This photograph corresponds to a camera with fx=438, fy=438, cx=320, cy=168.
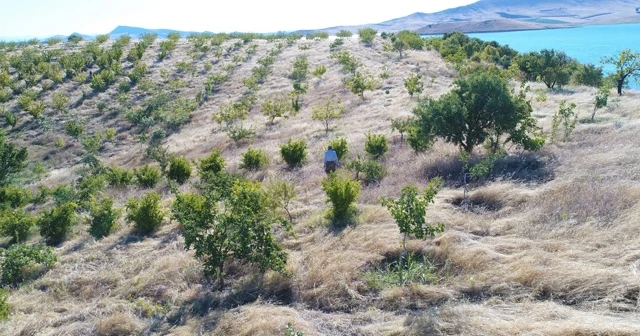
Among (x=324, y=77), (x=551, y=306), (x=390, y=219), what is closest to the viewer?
(x=551, y=306)

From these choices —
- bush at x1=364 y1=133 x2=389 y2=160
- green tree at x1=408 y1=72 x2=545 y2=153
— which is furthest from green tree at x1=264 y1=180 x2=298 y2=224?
green tree at x1=408 y1=72 x2=545 y2=153

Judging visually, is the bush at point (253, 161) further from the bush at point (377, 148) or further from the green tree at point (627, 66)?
the green tree at point (627, 66)

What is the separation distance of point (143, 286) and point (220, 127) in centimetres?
1714

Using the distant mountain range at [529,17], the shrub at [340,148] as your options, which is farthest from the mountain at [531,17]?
the shrub at [340,148]

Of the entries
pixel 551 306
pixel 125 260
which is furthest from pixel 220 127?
pixel 551 306

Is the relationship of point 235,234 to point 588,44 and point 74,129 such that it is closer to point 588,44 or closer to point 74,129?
point 74,129

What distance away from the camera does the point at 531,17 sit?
6353 inches

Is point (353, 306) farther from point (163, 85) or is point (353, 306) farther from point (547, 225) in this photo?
point (163, 85)

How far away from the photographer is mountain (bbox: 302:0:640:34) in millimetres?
125562

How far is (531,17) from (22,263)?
183776 millimetres

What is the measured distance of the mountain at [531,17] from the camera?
126 m

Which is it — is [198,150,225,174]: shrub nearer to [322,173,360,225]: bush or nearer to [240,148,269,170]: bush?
[240,148,269,170]: bush

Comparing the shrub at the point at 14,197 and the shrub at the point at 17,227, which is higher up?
the shrub at the point at 17,227

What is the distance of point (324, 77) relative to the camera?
1224 inches
